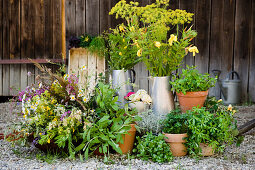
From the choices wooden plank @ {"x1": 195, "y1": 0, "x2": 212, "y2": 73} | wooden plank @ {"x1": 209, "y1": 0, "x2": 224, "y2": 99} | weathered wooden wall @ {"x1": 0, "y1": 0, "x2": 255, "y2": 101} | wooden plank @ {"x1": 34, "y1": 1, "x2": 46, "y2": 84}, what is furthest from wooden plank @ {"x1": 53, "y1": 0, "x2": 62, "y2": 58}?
wooden plank @ {"x1": 209, "y1": 0, "x2": 224, "y2": 99}

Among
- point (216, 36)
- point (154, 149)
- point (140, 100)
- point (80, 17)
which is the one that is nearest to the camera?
point (154, 149)

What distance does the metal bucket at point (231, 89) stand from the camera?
14.7 ft

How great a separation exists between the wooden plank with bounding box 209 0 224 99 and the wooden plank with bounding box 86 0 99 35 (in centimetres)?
188

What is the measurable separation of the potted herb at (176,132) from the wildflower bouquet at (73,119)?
0.28 metres

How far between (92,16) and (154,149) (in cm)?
328

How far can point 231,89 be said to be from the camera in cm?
451

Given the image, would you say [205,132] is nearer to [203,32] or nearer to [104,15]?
[203,32]

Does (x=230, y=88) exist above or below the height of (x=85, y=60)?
below

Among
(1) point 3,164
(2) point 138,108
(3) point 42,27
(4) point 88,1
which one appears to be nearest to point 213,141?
(2) point 138,108

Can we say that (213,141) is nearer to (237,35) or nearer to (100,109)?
(100,109)

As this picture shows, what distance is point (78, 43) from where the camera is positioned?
4441 millimetres

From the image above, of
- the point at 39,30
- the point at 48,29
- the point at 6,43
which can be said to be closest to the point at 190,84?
the point at 48,29

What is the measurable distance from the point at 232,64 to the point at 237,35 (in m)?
0.46

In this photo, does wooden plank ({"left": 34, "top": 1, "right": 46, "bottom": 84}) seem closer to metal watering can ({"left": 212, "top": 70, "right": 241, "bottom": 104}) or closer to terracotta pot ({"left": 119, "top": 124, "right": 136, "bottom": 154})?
metal watering can ({"left": 212, "top": 70, "right": 241, "bottom": 104})
